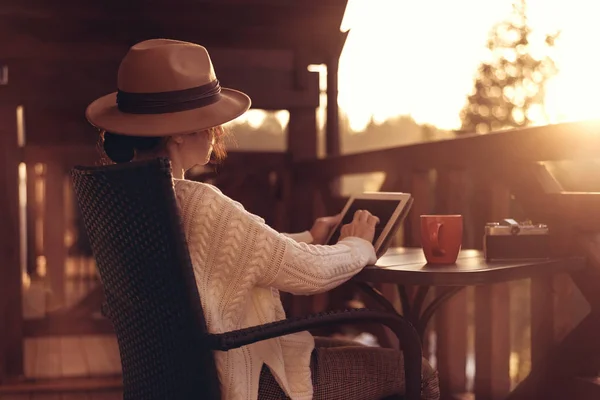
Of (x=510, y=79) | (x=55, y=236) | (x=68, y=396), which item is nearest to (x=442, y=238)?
(x=68, y=396)

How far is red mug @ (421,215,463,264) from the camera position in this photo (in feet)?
6.48

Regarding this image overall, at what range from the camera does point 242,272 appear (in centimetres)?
163

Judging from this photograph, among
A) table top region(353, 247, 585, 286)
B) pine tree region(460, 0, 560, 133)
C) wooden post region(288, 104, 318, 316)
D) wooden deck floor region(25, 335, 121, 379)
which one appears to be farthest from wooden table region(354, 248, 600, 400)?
pine tree region(460, 0, 560, 133)

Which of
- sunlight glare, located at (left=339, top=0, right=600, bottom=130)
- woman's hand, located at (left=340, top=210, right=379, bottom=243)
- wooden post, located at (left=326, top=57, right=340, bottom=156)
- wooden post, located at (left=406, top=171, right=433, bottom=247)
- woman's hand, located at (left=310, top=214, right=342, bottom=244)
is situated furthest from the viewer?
sunlight glare, located at (left=339, top=0, right=600, bottom=130)

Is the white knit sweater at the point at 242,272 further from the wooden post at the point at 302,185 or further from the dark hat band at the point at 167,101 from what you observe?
the wooden post at the point at 302,185

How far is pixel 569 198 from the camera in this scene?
216cm

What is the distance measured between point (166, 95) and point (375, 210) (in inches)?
23.7

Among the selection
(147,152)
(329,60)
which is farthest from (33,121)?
(147,152)

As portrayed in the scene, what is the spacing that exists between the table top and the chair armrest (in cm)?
16

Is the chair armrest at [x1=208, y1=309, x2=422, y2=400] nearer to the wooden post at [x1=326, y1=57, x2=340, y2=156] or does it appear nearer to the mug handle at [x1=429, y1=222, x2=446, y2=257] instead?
the mug handle at [x1=429, y1=222, x2=446, y2=257]

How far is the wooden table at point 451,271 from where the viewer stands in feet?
5.85

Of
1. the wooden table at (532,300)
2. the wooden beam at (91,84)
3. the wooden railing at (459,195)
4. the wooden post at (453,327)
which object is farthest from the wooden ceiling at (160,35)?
the wooden table at (532,300)

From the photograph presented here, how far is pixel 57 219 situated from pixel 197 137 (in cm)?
449

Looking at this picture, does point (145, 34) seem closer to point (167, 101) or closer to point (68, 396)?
point (68, 396)
